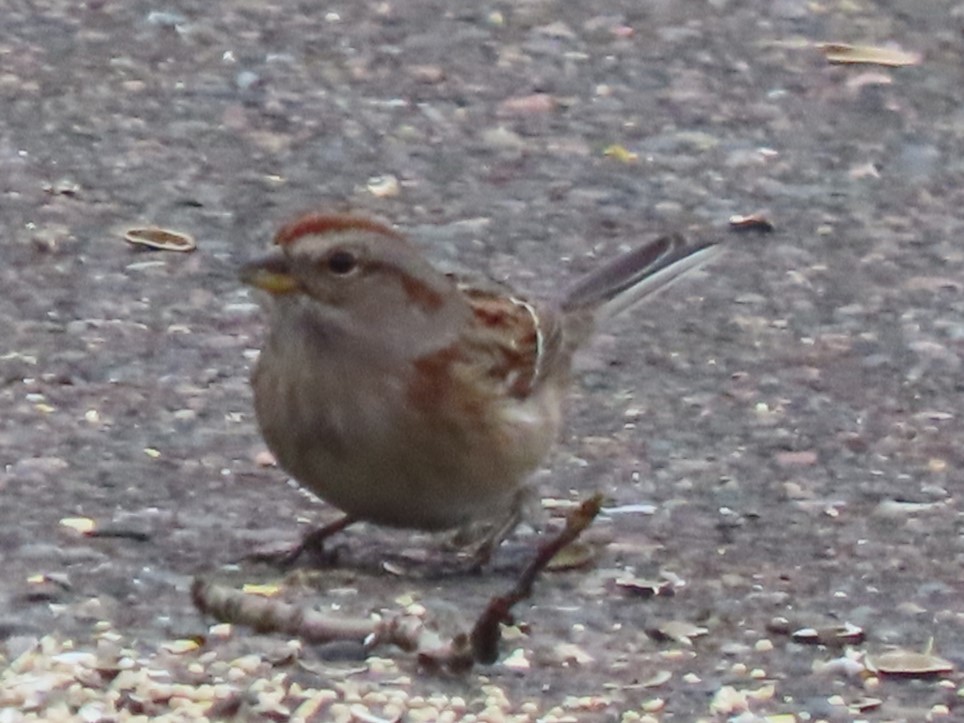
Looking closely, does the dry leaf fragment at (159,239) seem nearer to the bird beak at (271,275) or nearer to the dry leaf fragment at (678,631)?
the bird beak at (271,275)

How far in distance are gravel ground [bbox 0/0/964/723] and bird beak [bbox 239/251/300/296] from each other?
0.46 meters

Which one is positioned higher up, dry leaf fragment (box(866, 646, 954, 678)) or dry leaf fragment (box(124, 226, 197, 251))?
dry leaf fragment (box(866, 646, 954, 678))

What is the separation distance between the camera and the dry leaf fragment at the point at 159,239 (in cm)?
562

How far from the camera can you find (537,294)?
218 inches

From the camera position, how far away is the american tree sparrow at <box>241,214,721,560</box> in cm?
398

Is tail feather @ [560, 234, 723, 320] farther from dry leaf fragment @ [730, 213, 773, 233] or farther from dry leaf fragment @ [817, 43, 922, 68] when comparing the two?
dry leaf fragment @ [817, 43, 922, 68]

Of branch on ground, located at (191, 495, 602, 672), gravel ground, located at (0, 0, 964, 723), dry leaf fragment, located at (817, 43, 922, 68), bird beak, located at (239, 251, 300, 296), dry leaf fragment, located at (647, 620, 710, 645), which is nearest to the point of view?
branch on ground, located at (191, 495, 602, 672)

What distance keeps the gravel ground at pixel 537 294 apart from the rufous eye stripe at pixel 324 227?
0.54 meters

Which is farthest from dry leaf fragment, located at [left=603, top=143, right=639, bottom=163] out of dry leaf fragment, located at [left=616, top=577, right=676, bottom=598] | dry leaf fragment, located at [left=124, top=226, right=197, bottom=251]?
dry leaf fragment, located at [left=616, top=577, right=676, bottom=598]

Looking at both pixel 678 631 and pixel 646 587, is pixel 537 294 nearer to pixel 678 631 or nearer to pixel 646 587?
pixel 646 587

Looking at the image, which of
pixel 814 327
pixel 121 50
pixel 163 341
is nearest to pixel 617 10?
pixel 121 50

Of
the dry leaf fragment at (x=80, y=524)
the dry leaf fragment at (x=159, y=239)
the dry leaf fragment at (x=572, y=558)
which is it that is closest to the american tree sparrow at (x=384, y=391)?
the dry leaf fragment at (x=572, y=558)

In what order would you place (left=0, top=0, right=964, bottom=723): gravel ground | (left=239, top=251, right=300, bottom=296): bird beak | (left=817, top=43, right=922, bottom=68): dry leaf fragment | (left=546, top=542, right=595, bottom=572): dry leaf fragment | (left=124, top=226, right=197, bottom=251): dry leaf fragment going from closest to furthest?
(left=0, top=0, right=964, bottom=723): gravel ground, (left=239, top=251, right=300, bottom=296): bird beak, (left=546, top=542, right=595, bottom=572): dry leaf fragment, (left=124, top=226, right=197, bottom=251): dry leaf fragment, (left=817, top=43, right=922, bottom=68): dry leaf fragment

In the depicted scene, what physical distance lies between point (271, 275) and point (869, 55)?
10.6 ft
